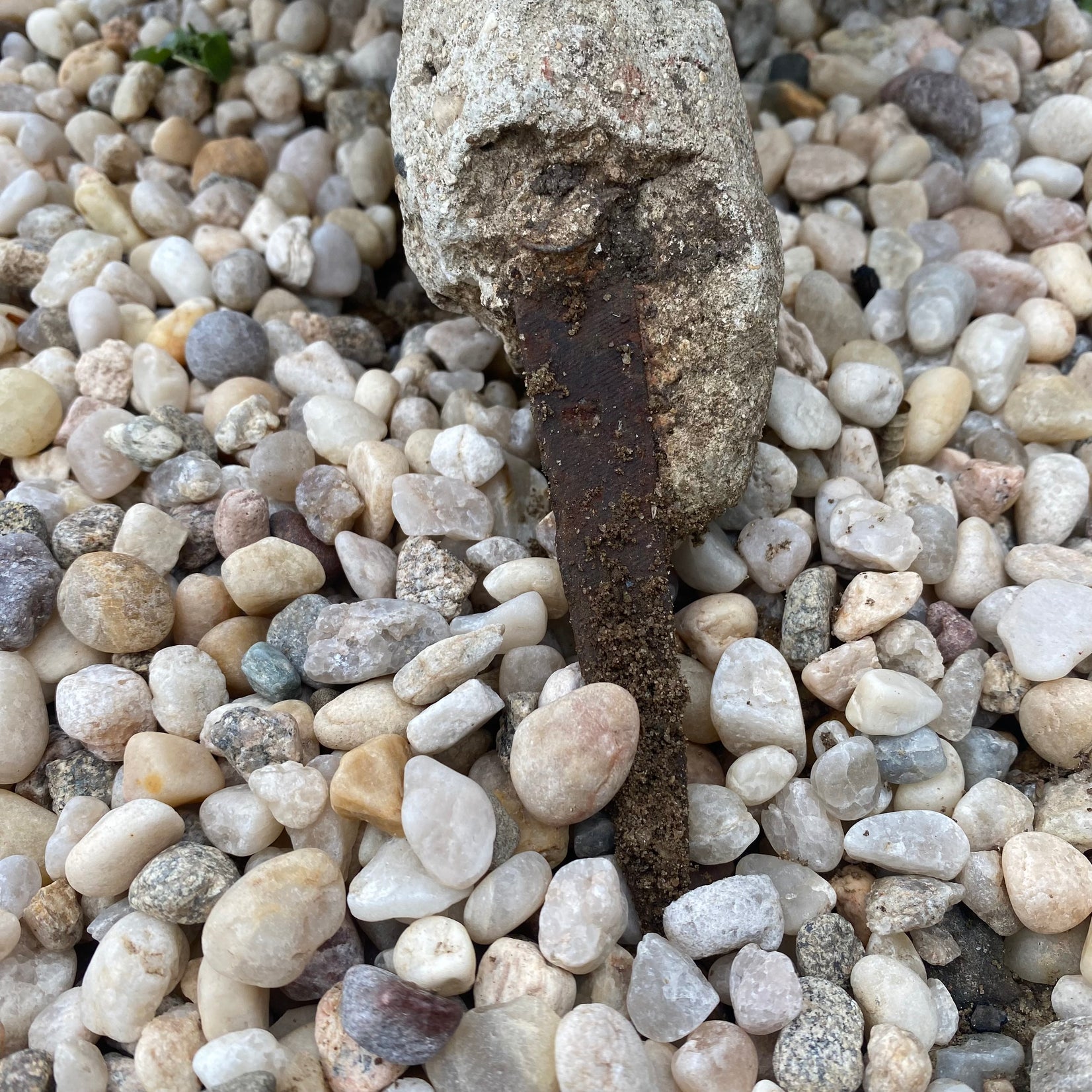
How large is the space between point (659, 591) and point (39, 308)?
1.84 meters

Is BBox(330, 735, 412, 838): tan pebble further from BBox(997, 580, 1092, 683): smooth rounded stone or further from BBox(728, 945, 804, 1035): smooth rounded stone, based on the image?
BBox(997, 580, 1092, 683): smooth rounded stone

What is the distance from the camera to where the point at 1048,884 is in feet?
4.61

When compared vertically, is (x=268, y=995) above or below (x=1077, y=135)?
below

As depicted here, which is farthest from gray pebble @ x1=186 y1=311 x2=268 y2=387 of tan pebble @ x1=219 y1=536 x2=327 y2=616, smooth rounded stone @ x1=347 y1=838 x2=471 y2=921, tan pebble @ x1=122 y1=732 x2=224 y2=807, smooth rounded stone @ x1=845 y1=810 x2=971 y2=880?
smooth rounded stone @ x1=845 y1=810 x2=971 y2=880

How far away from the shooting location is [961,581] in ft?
5.76

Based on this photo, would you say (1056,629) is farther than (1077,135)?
No

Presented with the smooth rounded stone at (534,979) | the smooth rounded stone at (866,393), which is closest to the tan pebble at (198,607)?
the smooth rounded stone at (534,979)

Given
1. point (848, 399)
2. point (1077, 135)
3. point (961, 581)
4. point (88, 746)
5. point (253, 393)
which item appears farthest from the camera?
point (1077, 135)

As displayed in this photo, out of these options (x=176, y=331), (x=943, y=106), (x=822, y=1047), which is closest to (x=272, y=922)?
(x=822, y=1047)

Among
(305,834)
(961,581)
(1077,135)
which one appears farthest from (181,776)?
(1077,135)

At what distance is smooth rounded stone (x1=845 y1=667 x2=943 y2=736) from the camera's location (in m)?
1.50

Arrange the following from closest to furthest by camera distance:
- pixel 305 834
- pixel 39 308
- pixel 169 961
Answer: pixel 169 961 < pixel 305 834 < pixel 39 308

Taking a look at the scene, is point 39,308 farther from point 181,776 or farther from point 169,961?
point 169,961

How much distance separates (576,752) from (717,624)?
1.39ft
